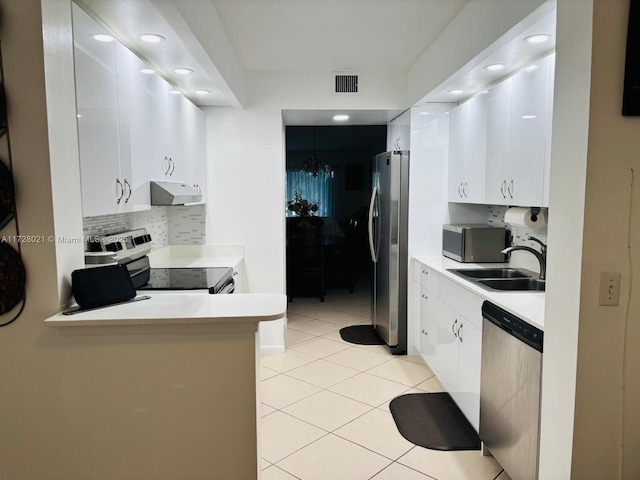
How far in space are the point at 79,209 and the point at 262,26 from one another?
1.91 metres

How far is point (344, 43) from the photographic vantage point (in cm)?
341

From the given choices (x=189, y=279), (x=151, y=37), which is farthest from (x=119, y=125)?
(x=189, y=279)

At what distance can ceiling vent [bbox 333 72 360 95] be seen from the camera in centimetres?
404

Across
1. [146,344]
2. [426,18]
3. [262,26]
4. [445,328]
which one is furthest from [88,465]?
[426,18]

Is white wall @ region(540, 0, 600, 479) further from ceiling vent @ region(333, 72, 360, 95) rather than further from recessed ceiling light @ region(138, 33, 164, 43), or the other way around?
ceiling vent @ region(333, 72, 360, 95)

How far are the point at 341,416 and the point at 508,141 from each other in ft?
6.74

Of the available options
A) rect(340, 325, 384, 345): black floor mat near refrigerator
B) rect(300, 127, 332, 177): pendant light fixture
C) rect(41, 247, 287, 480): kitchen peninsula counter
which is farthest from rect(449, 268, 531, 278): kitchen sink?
rect(300, 127, 332, 177): pendant light fixture

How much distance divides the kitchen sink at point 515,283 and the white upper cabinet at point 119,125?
2.09 metres

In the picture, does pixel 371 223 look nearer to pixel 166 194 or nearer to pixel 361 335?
pixel 361 335

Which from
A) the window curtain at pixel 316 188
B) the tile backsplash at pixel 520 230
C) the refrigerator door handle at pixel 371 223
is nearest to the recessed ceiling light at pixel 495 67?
the tile backsplash at pixel 520 230

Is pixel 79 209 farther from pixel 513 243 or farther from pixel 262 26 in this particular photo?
pixel 513 243

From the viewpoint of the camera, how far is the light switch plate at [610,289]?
1.59 metres

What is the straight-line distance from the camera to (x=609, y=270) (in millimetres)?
1588

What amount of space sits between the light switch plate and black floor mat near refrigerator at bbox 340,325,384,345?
10.0ft
